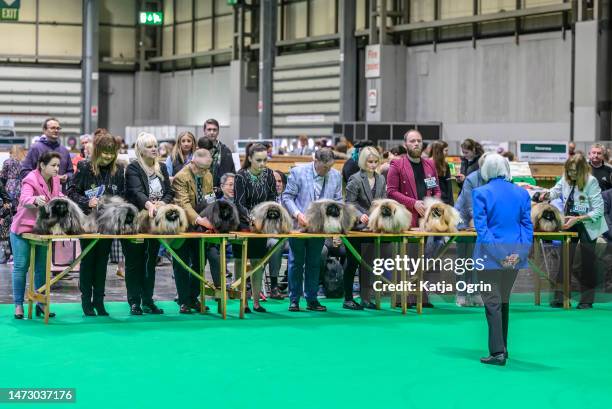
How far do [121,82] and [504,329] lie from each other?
1254 inches

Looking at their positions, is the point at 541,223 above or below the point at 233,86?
below

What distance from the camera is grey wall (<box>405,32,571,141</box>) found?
23875 millimetres

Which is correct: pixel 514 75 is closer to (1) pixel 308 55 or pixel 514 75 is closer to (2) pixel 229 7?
(1) pixel 308 55

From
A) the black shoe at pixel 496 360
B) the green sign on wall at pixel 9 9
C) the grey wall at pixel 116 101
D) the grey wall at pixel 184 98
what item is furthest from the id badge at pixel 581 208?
the grey wall at pixel 116 101

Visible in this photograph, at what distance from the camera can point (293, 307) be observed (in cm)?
1009

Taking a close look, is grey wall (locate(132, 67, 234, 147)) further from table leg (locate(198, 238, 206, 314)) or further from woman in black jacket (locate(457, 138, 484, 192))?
table leg (locate(198, 238, 206, 314))

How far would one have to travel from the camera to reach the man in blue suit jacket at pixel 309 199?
395 inches

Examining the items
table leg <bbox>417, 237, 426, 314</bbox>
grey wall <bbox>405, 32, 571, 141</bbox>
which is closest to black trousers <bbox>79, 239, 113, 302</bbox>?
table leg <bbox>417, 237, 426, 314</bbox>

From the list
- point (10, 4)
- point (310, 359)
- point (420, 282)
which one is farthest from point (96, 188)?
point (10, 4)

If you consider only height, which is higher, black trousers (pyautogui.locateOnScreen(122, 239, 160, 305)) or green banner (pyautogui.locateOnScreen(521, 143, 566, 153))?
green banner (pyautogui.locateOnScreen(521, 143, 566, 153))

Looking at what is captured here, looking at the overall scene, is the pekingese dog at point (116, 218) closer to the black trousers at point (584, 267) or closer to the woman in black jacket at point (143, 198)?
the woman in black jacket at point (143, 198)

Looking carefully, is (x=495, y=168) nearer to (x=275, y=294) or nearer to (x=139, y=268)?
(x=139, y=268)

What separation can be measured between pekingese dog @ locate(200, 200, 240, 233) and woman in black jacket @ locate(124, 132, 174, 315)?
352mm

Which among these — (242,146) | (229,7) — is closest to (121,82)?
(229,7)
